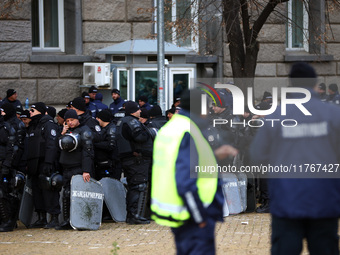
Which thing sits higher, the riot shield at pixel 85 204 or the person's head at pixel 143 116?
the person's head at pixel 143 116

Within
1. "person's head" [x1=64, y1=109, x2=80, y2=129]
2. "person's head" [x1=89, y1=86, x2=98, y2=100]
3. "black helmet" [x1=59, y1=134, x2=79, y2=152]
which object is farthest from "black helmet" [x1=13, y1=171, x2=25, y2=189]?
"person's head" [x1=89, y1=86, x2=98, y2=100]

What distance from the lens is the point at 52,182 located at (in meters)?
11.2

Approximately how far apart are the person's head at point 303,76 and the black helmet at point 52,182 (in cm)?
618

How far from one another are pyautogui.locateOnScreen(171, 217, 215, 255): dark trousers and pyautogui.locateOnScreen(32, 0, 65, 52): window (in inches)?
509

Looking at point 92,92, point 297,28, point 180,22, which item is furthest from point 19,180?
point 297,28

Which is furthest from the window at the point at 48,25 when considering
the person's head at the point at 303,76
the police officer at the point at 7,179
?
the person's head at the point at 303,76

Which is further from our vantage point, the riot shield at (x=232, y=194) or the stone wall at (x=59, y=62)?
the stone wall at (x=59, y=62)

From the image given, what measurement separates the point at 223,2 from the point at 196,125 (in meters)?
8.23

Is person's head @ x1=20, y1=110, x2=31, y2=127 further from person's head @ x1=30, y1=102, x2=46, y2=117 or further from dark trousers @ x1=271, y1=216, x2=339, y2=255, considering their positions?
dark trousers @ x1=271, y1=216, x2=339, y2=255

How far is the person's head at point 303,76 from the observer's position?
567 cm

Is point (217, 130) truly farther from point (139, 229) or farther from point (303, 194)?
point (303, 194)

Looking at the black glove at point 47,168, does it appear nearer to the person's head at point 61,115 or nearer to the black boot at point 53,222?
the black boot at point 53,222

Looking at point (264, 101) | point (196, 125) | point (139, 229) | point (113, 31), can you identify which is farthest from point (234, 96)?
point (196, 125)

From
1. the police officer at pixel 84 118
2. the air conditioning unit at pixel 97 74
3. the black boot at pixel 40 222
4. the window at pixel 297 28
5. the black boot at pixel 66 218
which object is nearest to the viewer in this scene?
the black boot at pixel 66 218
